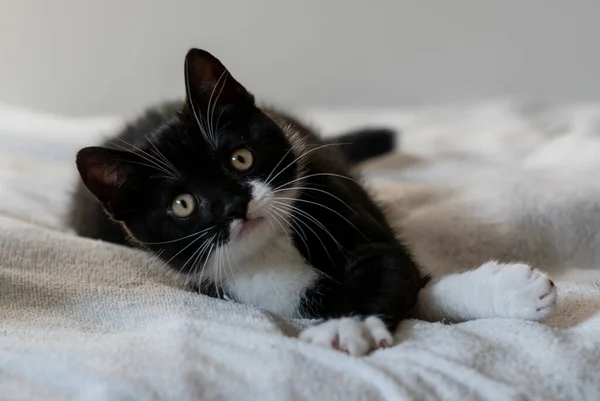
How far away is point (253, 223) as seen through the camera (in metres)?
1.00

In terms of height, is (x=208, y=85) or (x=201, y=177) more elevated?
(x=208, y=85)

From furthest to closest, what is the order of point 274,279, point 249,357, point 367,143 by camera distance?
1. point 367,143
2. point 274,279
3. point 249,357

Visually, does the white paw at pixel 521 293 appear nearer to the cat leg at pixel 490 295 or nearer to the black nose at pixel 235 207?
the cat leg at pixel 490 295

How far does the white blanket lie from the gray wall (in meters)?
1.74

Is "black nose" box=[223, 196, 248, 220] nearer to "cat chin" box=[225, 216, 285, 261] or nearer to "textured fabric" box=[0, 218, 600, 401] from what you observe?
"cat chin" box=[225, 216, 285, 261]

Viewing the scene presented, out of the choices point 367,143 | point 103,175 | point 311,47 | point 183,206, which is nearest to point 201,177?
point 183,206

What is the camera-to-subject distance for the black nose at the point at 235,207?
3.16ft

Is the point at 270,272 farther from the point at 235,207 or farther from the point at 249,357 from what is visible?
the point at 249,357

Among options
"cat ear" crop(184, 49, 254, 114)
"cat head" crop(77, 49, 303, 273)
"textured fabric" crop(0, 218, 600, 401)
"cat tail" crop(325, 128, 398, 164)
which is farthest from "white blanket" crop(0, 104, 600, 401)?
"cat tail" crop(325, 128, 398, 164)

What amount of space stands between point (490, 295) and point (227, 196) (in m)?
0.39

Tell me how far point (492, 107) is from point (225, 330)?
1.85 meters

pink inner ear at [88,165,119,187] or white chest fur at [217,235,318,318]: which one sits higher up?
pink inner ear at [88,165,119,187]

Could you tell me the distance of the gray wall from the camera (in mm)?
2707

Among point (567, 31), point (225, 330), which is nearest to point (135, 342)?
point (225, 330)
